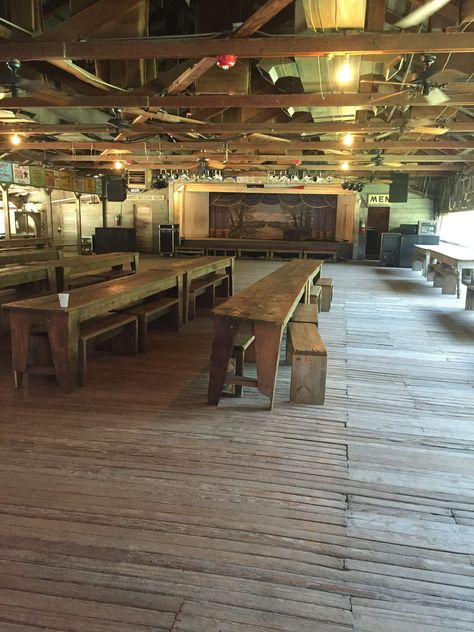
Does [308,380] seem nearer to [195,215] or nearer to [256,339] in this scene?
[256,339]

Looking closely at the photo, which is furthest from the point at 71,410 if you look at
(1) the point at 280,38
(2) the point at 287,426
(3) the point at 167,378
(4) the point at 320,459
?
(1) the point at 280,38

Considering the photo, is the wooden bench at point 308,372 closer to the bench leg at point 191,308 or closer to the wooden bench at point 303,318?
the wooden bench at point 303,318

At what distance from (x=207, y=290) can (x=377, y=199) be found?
436 inches

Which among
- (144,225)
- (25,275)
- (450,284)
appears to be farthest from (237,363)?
(144,225)

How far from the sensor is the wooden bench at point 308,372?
12.1 feet

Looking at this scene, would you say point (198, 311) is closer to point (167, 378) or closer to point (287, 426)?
point (167, 378)

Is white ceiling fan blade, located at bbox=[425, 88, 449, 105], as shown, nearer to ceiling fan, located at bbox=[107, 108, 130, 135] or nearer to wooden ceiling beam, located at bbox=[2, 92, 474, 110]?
wooden ceiling beam, located at bbox=[2, 92, 474, 110]

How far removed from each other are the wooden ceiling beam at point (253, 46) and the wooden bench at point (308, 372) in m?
2.46

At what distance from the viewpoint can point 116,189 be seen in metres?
16.7

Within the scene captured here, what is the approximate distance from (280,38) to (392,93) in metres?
2.15

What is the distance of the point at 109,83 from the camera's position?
5.94 meters

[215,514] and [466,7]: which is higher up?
[466,7]

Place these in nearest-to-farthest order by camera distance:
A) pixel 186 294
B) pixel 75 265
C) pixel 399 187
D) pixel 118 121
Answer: pixel 186 294
pixel 118 121
pixel 75 265
pixel 399 187

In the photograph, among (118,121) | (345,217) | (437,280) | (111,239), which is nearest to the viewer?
(118,121)
